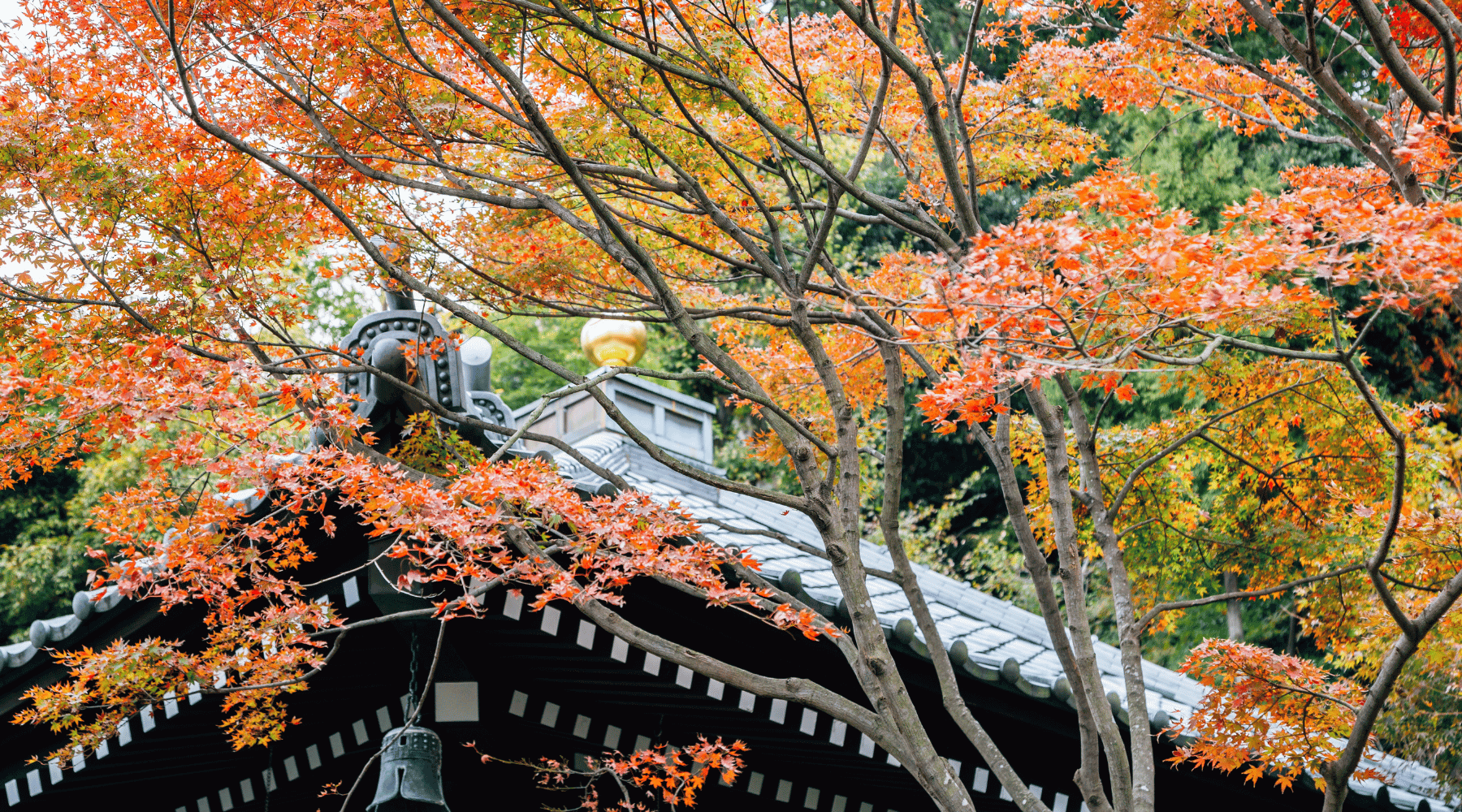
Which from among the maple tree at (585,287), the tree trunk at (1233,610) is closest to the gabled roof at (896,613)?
the maple tree at (585,287)

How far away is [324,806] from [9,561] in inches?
500

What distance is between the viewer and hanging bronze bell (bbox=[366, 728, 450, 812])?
4215 millimetres

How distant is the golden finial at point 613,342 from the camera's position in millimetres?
8617

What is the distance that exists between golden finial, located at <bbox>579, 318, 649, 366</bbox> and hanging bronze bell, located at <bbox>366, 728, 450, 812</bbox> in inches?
178

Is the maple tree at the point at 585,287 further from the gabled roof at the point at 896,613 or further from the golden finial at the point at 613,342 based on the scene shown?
the golden finial at the point at 613,342

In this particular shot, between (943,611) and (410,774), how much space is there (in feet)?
11.3

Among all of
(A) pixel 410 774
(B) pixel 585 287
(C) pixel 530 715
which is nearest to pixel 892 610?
(C) pixel 530 715

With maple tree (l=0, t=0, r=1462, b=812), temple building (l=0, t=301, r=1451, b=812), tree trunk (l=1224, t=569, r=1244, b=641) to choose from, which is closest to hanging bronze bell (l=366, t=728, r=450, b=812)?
temple building (l=0, t=301, r=1451, b=812)

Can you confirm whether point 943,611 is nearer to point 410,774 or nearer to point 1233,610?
point 410,774

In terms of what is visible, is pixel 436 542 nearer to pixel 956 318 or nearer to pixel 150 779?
pixel 956 318

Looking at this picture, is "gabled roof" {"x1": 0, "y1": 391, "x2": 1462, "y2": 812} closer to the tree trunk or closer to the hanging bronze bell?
the hanging bronze bell

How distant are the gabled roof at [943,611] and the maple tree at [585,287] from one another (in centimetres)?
30

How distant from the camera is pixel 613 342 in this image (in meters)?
8.65

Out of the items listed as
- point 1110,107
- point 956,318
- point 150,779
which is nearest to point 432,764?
point 150,779
